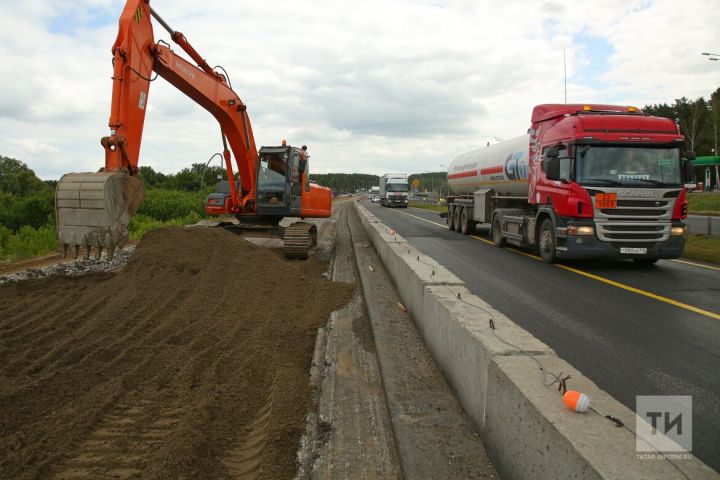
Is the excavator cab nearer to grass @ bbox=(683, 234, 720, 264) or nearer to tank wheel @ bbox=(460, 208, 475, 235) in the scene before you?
tank wheel @ bbox=(460, 208, 475, 235)

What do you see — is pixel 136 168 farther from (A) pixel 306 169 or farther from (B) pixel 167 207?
(B) pixel 167 207

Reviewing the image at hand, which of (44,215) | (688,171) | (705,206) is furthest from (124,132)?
(705,206)

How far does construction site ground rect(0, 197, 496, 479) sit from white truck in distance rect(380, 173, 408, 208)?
159ft

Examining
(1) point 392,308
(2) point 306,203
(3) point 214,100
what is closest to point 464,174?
(2) point 306,203

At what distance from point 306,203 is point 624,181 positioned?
7.76m

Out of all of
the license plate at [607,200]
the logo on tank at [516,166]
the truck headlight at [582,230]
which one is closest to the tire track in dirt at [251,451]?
the truck headlight at [582,230]

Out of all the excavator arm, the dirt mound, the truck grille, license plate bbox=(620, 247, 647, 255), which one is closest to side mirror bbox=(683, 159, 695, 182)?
the truck grille

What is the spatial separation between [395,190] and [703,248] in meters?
43.5

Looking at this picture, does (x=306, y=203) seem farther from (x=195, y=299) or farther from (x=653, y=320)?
(x=653, y=320)

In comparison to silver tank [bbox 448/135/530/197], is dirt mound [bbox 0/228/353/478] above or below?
below

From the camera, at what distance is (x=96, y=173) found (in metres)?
7.61

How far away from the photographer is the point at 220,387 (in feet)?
16.0

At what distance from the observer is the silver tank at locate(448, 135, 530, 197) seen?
15859mm

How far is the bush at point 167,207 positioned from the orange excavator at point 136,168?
14.2 m
